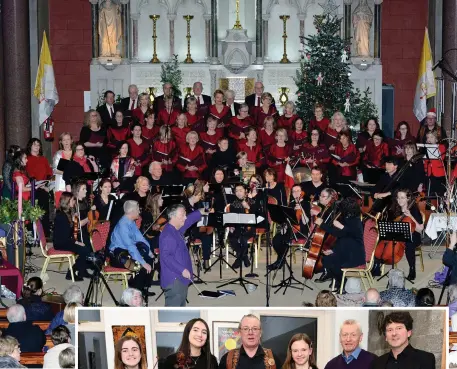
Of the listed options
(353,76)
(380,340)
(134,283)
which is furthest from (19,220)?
(353,76)

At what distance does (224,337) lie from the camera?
17.6 feet

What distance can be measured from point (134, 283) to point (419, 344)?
21.1 ft

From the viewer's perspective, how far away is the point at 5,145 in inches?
703

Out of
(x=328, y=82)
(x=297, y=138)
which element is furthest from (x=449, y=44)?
(x=297, y=138)

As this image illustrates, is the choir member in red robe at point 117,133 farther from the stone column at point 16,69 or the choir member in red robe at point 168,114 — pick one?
the stone column at point 16,69

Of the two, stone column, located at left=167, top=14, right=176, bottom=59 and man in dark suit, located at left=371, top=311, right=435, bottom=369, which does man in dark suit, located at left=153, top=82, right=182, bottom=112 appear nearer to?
stone column, located at left=167, top=14, right=176, bottom=59

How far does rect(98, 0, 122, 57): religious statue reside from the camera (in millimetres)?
18453

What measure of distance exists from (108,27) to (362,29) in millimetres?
4590

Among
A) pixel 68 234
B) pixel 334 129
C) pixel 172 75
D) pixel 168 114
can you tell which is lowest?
pixel 68 234

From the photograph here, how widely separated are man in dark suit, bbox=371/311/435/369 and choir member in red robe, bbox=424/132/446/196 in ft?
30.9

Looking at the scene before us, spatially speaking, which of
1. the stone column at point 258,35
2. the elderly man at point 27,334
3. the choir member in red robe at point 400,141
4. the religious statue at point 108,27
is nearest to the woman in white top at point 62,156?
the religious statue at point 108,27

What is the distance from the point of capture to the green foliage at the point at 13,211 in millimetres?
11609

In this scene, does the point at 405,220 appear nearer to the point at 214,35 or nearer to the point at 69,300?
the point at 69,300

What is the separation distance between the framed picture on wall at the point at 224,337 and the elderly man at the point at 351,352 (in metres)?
Result: 0.50
